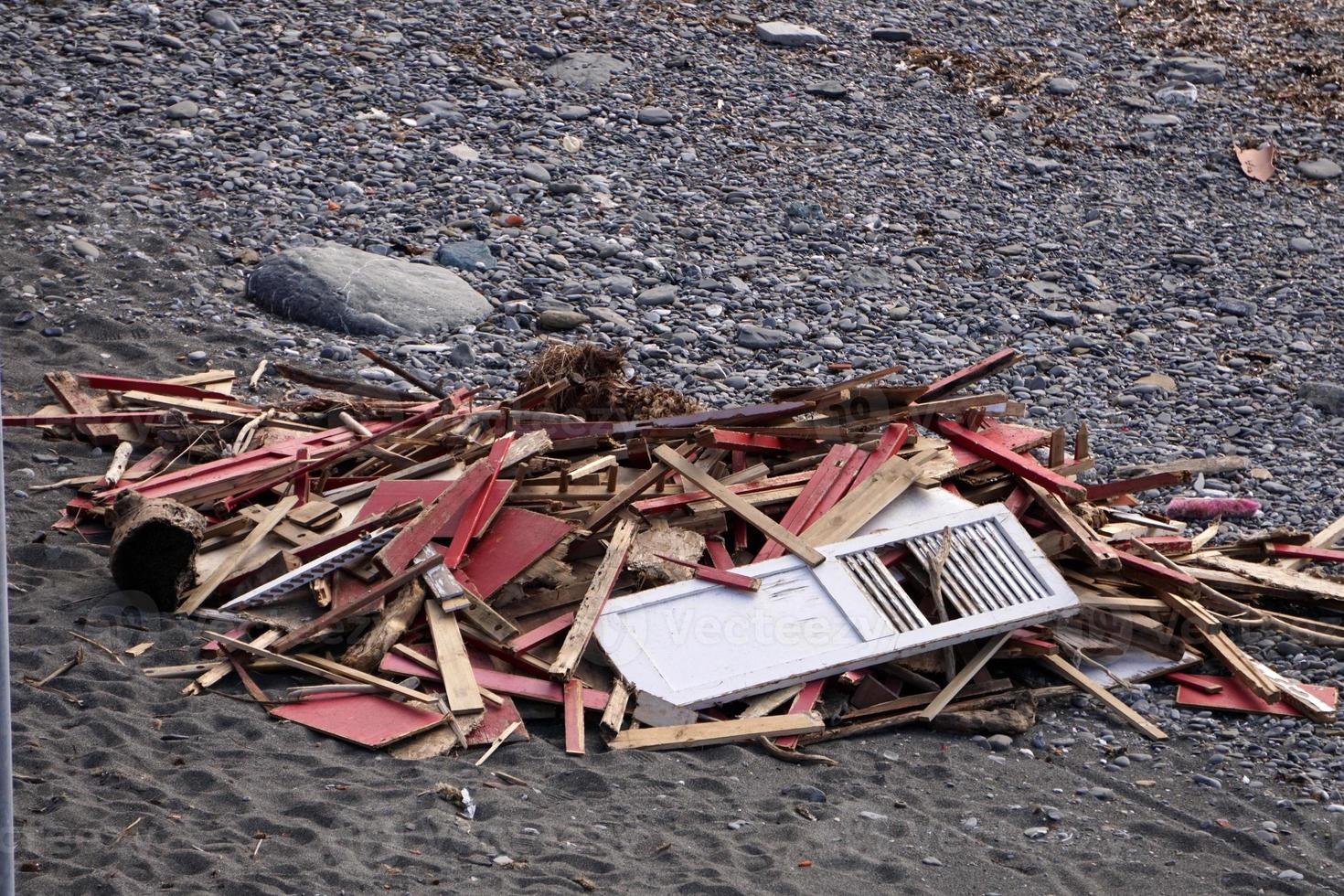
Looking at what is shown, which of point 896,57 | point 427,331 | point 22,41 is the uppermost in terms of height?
point 896,57

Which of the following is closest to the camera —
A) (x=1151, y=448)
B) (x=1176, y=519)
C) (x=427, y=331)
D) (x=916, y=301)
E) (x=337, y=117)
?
(x=1176, y=519)

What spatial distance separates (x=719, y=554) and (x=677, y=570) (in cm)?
31

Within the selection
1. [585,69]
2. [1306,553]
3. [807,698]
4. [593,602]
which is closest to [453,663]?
[593,602]

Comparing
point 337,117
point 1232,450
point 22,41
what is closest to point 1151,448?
point 1232,450

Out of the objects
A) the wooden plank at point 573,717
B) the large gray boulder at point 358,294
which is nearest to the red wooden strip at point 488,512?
the wooden plank at point 573,717

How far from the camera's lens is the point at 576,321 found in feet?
31.4

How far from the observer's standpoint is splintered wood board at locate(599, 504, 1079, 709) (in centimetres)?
541

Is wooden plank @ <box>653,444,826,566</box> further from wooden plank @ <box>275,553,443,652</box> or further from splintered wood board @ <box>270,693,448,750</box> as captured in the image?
splintered wood board @ <box>270,693,448,750</box>

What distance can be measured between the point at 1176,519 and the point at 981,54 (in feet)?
29.3

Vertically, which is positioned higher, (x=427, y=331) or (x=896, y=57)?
(x=896, y=57)

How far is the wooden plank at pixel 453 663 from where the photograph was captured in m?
5.11

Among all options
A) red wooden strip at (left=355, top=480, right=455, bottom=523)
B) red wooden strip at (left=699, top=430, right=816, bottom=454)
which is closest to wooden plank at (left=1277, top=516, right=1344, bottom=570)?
red wooden strip at (left=699, top=430, right=816, bottom=454)

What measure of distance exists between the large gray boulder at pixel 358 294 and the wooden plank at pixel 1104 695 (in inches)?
208

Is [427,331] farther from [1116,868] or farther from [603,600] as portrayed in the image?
[1116,868]
